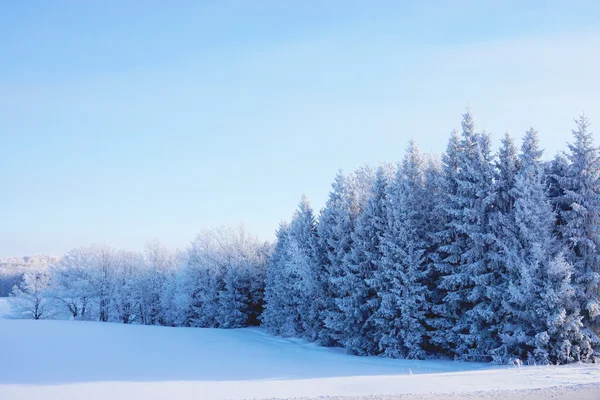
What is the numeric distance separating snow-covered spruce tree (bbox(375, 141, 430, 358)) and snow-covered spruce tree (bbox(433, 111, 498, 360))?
1231mm

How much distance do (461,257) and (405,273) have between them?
350 cm

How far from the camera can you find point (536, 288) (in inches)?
945

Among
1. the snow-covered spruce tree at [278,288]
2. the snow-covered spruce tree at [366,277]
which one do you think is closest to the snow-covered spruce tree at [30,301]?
the snow-covered spruce tree at [278,288]

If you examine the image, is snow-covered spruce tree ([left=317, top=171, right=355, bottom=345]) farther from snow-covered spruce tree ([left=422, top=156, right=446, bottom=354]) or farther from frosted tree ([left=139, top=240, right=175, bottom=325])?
frosted tree ([left=139, top=240, right=175, bottom=325])

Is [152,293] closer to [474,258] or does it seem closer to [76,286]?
[76,286]

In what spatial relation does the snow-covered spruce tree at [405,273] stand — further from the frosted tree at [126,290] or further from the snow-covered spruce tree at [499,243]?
the frosted tree at [126,290]

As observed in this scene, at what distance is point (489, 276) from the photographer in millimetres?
26688

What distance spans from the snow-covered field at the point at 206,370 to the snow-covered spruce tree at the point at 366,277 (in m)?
1.89

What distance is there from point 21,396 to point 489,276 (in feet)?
73.5

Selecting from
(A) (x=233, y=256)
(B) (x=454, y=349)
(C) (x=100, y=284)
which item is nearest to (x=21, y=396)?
(B) (x=454, y=349)

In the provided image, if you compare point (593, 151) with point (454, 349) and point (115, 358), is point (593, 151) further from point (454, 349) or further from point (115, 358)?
point (115, 358)

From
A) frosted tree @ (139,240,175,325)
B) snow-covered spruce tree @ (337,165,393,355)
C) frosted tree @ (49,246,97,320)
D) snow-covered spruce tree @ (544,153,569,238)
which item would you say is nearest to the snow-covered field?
snow-covered spruce tree @ (337,165,393,355)

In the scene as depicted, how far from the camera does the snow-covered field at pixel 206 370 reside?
17391 mm

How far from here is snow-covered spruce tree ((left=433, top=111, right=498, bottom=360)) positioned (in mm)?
26516
